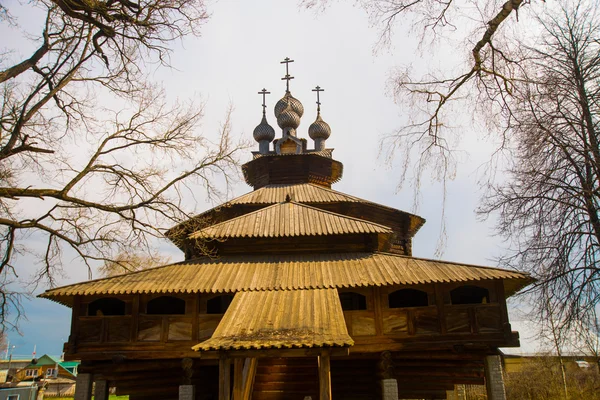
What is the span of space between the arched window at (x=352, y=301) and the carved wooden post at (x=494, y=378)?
385 cm

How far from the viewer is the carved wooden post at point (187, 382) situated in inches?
469

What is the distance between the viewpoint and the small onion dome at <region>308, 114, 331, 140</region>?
2472cm

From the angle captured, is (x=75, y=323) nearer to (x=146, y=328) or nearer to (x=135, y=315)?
(x=135, y=315)

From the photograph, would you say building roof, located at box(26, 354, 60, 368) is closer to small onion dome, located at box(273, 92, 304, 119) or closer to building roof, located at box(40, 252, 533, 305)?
small onion dome, located at box(273, 92, 304, 119)

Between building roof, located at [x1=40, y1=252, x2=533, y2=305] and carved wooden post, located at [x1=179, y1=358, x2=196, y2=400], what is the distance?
202 cm

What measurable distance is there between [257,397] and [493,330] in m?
6.42

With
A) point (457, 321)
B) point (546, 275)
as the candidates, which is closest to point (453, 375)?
point (457, 321)

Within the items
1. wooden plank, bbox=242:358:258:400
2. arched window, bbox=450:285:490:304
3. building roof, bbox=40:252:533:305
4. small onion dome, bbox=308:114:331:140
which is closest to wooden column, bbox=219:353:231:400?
wooden plank, bbox=242:358:258:400

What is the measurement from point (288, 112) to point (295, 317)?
15883 mm

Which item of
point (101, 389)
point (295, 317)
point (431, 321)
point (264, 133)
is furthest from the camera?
point (264, 133)

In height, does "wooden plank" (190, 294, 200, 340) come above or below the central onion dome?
below

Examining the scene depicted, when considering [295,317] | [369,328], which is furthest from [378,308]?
[295,317]

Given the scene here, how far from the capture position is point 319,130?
2467 centimetres

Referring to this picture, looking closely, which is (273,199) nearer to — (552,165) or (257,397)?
(257,397)
